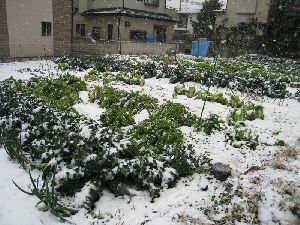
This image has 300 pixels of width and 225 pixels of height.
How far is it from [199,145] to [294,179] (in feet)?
6.93

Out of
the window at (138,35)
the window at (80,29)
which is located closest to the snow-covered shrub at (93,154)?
the window at (138,35)

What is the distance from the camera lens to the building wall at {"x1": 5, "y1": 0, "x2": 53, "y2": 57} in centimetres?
1942

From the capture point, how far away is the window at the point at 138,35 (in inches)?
1099

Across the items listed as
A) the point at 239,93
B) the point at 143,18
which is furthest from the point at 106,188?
the point at 143,18

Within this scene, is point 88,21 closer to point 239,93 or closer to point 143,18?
point 143,18

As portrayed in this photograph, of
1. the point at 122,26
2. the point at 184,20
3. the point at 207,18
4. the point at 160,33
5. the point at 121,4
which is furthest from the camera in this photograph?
the point at 184,20

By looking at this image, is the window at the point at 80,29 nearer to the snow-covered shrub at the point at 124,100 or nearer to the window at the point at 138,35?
the window at the point at 138,35

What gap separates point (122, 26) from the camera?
26141 mm

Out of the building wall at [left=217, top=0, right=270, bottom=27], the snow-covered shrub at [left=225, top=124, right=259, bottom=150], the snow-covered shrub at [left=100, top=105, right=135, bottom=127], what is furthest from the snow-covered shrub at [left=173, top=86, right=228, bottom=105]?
the building wall at [left=217, top=0, right=270, bottom=27]

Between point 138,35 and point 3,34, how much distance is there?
13381mm

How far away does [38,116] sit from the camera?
235 inches

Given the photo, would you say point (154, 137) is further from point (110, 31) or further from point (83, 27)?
point (83, 27)

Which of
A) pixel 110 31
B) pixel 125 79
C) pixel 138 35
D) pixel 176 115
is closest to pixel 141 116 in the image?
pixel 176 115

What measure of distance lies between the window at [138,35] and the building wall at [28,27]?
8.61m
